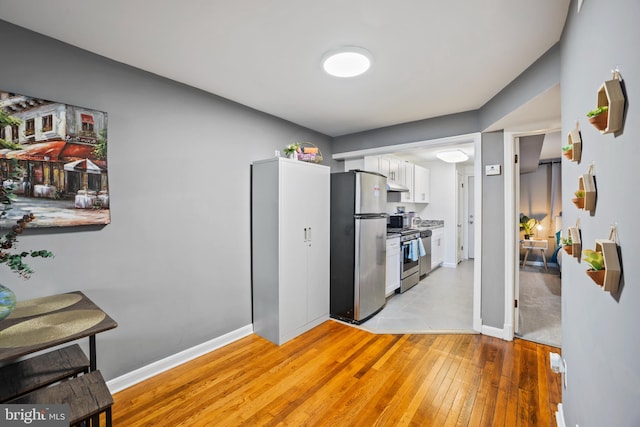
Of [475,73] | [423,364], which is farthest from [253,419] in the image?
[475,73]

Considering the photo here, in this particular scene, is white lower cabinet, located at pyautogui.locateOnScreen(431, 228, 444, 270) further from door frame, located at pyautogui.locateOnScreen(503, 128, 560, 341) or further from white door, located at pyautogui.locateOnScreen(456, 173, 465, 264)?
door frame, located at pyautogui.locateOnScreen(503, 128, 560, 341)

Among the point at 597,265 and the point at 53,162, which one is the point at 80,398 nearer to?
the point at 53,162

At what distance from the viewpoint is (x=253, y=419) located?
178 cm

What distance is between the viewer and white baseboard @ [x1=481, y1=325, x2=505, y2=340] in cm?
282

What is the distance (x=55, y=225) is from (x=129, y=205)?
0.44 meters

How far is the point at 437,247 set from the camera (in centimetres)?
596

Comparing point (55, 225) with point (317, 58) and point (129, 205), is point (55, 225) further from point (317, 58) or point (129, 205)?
point (317, 58)

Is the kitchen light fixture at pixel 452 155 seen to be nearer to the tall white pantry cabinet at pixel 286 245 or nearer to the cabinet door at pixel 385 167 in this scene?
the cabinet door at pixel 385 167

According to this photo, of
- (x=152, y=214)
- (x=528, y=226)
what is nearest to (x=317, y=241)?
(x=152, y=214)

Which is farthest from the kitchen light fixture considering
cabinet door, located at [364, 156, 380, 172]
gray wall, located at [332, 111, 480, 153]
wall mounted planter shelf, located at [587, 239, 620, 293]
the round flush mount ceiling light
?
wall mounted planter shelf, located at [587, 239, 620, 293]

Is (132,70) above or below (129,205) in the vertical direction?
above

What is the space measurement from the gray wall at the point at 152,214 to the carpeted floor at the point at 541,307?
9.95ft

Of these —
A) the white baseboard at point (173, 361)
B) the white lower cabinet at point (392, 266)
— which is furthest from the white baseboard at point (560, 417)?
the white baseboard at point (173, 361)

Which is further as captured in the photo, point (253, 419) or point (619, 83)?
point (253, 419)
